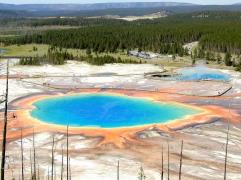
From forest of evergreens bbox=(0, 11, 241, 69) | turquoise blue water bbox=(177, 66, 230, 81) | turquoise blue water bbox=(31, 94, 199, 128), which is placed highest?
forest of evergreens bbox=(0, 11, 241, 69)

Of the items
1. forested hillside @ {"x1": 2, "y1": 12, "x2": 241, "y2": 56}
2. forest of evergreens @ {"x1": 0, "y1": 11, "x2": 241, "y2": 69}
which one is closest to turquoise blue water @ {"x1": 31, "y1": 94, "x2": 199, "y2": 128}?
forest of evergreens @ {"x1": 0, "y1": 11, "x2": 241, "y2": 69}

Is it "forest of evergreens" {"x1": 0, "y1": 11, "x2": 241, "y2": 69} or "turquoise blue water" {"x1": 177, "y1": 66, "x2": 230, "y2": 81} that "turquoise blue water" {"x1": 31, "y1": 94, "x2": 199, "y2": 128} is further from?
"forest of evergreens" {"x1": 0, "y1": 11, "x2": 241, "y2": 69}

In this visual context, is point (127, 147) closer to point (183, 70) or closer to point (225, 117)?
point (225, 117)

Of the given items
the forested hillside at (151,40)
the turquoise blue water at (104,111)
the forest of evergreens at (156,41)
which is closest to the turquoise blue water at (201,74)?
the forest of evergreens at (156,41)

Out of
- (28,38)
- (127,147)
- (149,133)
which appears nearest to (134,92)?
(149,133)

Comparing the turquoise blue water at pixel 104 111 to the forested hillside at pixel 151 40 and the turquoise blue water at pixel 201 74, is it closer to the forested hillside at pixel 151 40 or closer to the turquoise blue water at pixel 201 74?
the turquoise blue water at pixel 201 74

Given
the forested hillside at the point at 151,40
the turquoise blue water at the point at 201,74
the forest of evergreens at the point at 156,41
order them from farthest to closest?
the forested hillside at the point at 151,40
the forest of evergreens at the point at 156,41
the turquoise blue water at the point at 201,74
